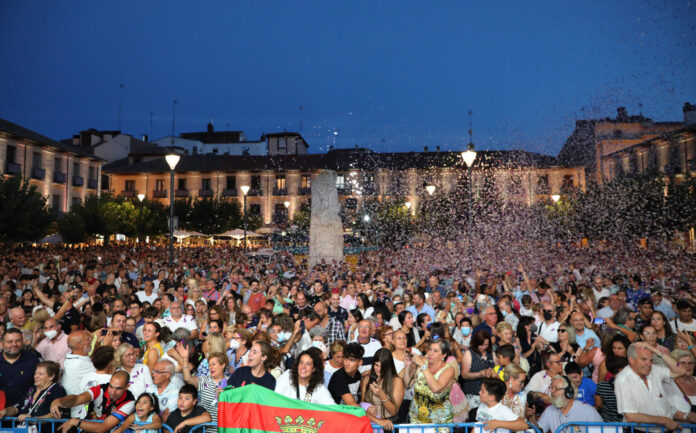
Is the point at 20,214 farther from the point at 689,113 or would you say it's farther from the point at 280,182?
the point at 689,113

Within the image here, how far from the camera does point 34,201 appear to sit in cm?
3000

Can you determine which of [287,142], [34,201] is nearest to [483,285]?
[34,201]

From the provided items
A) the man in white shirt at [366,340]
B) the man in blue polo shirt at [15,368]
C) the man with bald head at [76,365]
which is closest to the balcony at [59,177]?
the man in blue polo shirt at [15,368]

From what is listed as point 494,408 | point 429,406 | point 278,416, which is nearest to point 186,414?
point 278,416

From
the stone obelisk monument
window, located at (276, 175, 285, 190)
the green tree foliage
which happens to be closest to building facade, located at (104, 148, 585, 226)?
window, located at (276, 175, 285, 190)

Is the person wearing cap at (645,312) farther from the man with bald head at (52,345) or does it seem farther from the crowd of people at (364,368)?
the man with bald head at (52,345)

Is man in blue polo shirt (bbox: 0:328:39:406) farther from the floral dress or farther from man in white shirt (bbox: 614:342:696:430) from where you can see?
man in white shirt (bbox: 614:342:696:430)

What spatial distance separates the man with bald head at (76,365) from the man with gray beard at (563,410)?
456cm

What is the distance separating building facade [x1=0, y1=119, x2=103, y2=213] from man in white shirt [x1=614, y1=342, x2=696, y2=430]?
38247 mm

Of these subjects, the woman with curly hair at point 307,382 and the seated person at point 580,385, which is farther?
the seated person at point 580,385

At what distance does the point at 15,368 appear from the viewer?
5477 mm

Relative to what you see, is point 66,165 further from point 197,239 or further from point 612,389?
point 612,389

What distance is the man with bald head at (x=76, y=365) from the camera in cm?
534

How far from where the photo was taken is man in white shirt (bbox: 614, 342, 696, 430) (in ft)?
15.2
